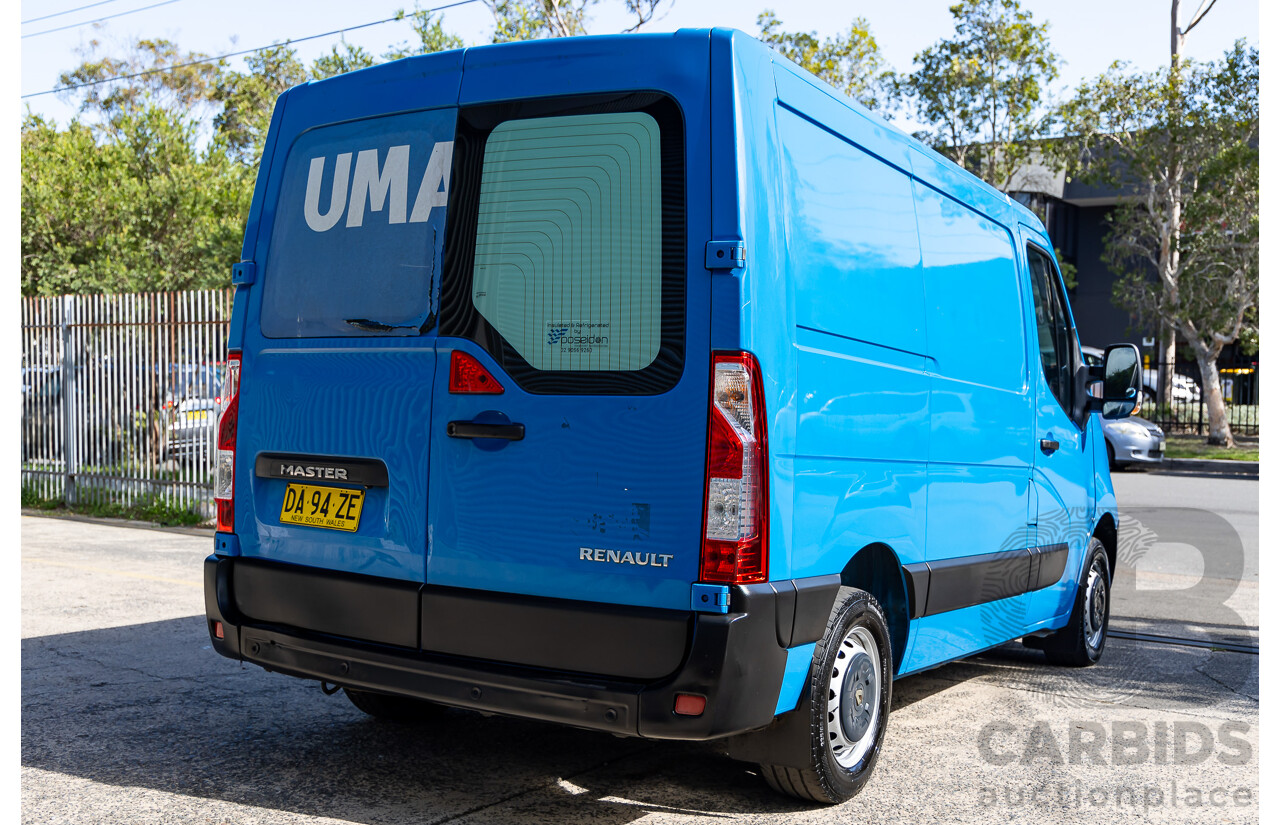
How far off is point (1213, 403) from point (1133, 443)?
5945 mm

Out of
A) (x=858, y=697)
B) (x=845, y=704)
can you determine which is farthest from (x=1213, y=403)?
(x=845, y=704)

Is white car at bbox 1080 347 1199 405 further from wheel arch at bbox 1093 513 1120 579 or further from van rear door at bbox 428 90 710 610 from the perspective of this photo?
van rear door at bbox 428 90 710 610

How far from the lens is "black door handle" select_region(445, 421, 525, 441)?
145 inches

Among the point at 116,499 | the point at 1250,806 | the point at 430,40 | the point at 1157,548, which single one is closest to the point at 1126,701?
the point at 1250,806

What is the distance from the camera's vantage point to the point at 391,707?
4977 mm

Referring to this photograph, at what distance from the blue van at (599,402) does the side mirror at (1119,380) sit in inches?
84.4

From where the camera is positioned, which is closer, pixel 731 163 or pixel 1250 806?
pixel 731 163

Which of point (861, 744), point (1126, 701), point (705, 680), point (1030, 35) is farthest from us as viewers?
point (1030, 35)

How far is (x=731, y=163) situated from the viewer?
3.46m

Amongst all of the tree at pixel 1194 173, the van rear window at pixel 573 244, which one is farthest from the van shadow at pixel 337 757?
the tree at pixel 1194 173

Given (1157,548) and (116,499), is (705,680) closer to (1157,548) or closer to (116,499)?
(1157,548)

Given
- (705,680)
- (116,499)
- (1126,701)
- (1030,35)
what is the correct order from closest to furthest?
(705,680) < (1126,701) < (116,499) < (1030,35)

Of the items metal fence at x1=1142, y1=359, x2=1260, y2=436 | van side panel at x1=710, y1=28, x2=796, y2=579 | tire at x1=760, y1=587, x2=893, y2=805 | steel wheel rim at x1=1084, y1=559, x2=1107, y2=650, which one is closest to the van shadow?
tire at x1=760, y1=587, x2=893, y2=805

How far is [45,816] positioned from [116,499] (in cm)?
955
